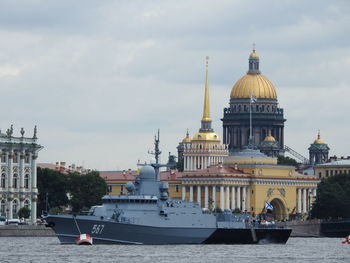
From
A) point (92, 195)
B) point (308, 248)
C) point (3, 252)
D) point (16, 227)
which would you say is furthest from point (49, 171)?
point (3, 252)

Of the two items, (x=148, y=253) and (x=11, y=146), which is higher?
(x=11, y=146)

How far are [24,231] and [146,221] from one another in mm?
28830

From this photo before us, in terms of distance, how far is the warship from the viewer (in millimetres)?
127062

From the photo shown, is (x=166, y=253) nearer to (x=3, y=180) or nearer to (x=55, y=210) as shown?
(x=3, y=180)

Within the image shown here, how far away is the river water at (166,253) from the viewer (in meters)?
112

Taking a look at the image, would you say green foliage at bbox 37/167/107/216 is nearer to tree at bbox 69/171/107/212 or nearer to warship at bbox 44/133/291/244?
tree at bbox 69/171/107/212

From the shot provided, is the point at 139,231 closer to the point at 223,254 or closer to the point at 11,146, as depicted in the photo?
the point at 223,254

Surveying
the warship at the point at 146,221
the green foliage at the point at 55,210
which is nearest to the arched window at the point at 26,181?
the green foliage at the point at 55,210

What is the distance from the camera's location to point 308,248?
136 m

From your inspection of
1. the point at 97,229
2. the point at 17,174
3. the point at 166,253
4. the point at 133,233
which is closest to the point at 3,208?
the point at 17,174

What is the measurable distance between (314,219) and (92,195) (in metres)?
23.4

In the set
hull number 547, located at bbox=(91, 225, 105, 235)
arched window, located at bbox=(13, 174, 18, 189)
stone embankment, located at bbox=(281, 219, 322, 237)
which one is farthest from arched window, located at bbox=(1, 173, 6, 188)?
hull number 547, located at bbox=(91, 225, 105, 235)

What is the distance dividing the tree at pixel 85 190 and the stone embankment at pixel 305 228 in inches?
802

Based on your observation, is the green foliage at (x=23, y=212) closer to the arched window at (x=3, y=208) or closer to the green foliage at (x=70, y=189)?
the arched window at (x=3, y=208)
